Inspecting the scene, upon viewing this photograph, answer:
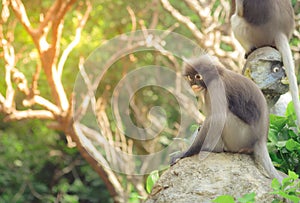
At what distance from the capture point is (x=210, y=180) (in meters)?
3.85

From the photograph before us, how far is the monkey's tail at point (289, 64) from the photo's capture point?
4.98m

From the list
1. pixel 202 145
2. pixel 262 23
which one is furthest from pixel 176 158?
pixel 262 23

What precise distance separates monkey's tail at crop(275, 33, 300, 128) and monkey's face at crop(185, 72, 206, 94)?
998mm

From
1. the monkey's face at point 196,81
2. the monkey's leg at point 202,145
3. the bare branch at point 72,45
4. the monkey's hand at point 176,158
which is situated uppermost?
the bare branch at point 72,45

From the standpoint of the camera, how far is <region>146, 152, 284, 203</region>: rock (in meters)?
3.75

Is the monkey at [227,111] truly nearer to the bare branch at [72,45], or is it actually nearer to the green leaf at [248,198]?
the green leaf at [248,198]

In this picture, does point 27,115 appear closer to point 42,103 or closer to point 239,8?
point 42,103

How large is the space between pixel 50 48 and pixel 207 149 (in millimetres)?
3989

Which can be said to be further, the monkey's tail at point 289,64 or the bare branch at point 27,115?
the bare branch at point 27,115

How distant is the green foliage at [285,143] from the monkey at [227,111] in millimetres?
317

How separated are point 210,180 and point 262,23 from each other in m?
2.75

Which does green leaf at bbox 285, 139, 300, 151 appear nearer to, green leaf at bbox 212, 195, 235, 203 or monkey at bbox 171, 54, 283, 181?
monkey at bbox 171, 54, 283, 181

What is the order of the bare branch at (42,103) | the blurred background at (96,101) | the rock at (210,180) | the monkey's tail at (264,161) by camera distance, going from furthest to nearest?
the blurred background at (96,101) < the bare branch at (42,103) < the monkey's tail at (264,161) < the rock at (210,180)

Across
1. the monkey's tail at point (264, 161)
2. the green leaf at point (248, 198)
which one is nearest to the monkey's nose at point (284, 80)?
the monkey's tail at point (264, 161)
